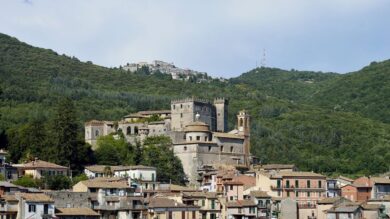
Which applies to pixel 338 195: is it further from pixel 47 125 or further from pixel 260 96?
pixel 260 96

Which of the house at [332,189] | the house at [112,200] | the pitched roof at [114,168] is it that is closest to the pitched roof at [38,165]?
the pitched roof at [114,168]

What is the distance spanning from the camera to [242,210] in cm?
7269

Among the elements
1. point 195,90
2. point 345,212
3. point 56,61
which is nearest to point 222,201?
point 345,212

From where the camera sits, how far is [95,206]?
6819cm

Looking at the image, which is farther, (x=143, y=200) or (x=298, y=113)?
(x=298, y=113)

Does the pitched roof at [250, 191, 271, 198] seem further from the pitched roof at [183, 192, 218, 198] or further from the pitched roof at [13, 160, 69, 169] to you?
the pitched roof at [13, 160, 69, 169]

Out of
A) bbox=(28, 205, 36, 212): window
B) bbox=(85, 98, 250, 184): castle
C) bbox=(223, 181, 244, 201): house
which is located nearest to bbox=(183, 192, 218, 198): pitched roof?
bbox=(223, 181, 244, 201): house

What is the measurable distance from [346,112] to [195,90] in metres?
25.6

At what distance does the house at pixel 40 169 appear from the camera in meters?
73.7

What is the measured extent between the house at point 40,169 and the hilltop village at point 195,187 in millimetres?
82

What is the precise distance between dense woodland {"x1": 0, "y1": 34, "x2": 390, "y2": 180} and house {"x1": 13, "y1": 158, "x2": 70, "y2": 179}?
9.97 ft

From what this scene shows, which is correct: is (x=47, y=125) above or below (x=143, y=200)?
above

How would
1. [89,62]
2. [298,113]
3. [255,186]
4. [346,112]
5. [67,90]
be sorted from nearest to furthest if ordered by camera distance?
1. [255,186]
2. [67,90]
3. [298,113]
4. [346,112]
5. [89,62]

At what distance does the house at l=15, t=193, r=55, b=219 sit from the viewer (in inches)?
2451
